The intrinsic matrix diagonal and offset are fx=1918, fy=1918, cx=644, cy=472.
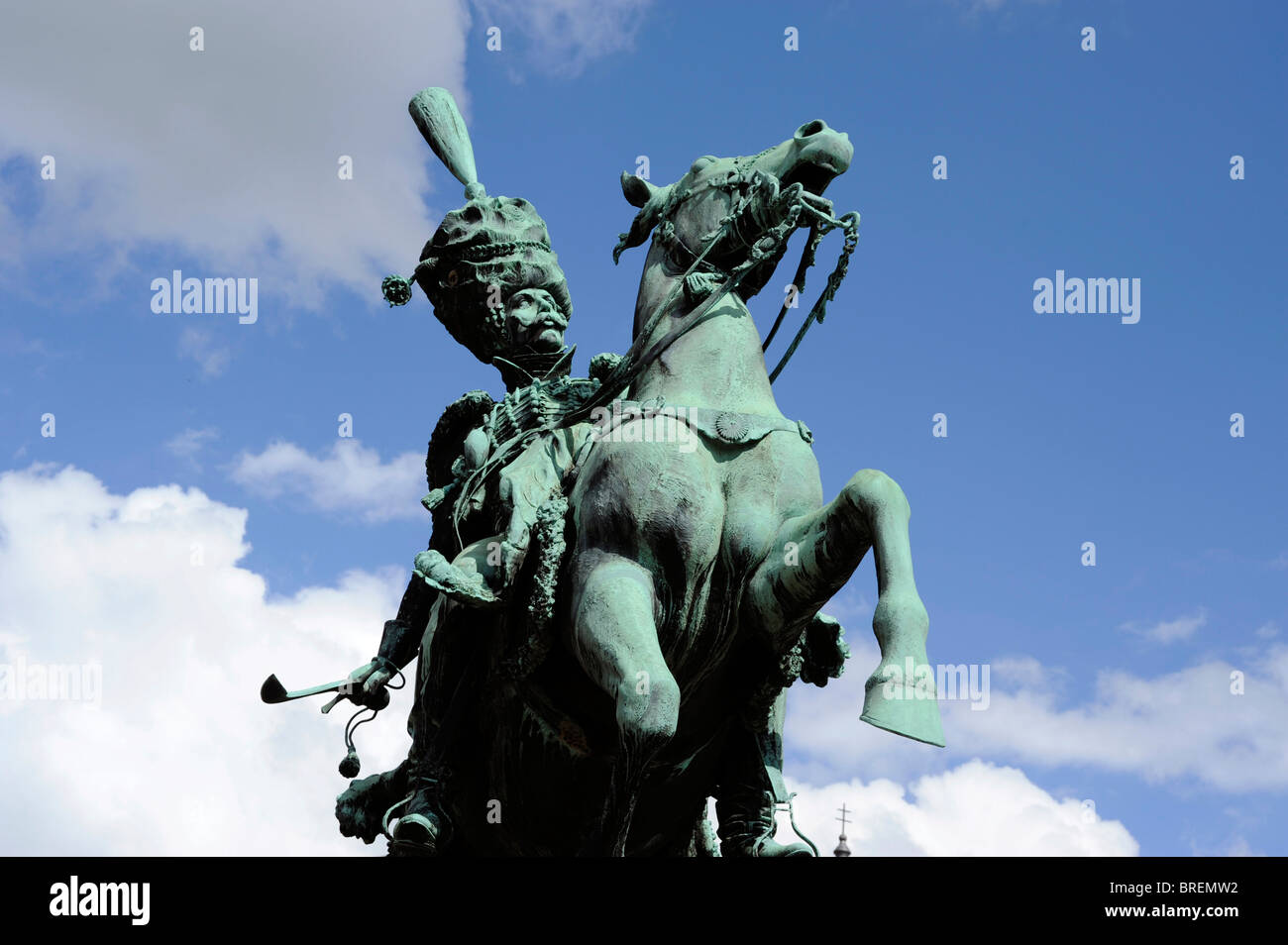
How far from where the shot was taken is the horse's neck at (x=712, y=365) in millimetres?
10508

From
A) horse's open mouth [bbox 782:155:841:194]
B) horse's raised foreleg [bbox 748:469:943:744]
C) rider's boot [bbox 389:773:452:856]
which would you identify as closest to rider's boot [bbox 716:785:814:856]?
horse's raised foreleg [bbox 748:469:943:744]

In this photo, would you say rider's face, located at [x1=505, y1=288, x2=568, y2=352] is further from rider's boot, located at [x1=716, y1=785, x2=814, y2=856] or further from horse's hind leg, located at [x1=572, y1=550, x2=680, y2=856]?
rider's boot, located at [x1=716, y1=785, x2=814, y2=856]

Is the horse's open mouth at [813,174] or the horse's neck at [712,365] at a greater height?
the horse's open mouth at [813,174]

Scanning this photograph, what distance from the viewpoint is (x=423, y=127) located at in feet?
44.3

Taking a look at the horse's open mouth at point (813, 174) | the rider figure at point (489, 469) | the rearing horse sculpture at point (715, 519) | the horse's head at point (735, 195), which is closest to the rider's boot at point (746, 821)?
the rider figure at point (489, 469)

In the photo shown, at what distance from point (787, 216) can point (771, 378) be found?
946 millimetres

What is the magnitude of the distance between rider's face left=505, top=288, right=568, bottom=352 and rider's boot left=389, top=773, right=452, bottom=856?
2977mm

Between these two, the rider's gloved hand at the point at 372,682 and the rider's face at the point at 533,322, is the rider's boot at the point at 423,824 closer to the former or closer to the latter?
the rider's gloved hand at the point at 372,682

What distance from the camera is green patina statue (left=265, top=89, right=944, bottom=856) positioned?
9.69 meters

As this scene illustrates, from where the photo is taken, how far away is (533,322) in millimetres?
12562

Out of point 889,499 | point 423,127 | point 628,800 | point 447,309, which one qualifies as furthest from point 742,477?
point 423,127

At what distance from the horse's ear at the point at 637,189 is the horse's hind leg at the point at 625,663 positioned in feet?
8.75
